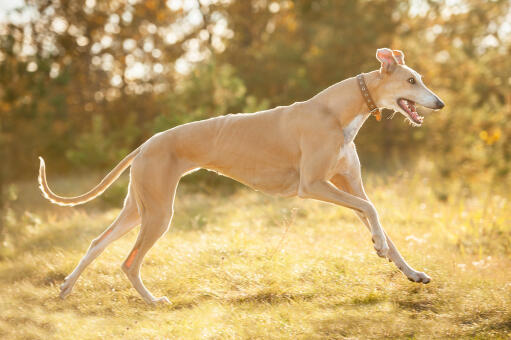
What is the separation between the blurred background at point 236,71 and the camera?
1387 centimetres

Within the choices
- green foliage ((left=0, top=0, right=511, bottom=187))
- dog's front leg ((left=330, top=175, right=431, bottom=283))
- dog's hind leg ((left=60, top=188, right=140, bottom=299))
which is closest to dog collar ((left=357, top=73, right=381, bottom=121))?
dog's front leg ((left=330, top=175, right=431, bottom=283))

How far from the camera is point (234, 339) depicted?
4195mm

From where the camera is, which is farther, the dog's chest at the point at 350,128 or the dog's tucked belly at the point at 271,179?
the dog's tucked belly at the point at 271,179

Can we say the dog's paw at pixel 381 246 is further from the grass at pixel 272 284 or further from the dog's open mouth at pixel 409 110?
the dog's open mouth at pixel 409 110

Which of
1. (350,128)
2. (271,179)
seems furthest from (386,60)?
(271,179)

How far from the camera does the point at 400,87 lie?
505cm

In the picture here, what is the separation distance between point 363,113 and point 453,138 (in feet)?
34.2

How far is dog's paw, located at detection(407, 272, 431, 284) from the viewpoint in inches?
191

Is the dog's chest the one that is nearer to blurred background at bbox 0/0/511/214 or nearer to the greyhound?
the greyhound

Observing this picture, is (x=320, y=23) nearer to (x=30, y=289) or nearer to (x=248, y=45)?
(x=248, y=45)

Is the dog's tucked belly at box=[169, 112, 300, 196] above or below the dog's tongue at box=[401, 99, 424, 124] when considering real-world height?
below

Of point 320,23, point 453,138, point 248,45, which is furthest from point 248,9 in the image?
point 453,138

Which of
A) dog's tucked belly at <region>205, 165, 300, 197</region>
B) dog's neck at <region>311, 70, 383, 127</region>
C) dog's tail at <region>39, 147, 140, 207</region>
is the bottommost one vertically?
dog's tail at <region>39, 147, 140, 207</region>

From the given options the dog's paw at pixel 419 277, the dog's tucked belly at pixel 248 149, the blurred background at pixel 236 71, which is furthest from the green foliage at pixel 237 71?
the dog's paw at pixel 419 277
